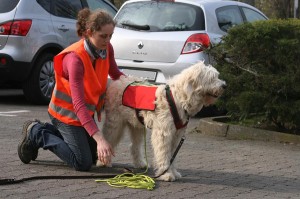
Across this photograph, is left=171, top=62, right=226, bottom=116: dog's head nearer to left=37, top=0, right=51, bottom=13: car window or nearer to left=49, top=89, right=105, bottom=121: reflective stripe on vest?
left=49, top=89, right=105, bottom=121: reflective stripe on vest

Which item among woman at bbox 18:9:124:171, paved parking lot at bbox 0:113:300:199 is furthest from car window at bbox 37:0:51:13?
woman at bbox 18:9:124:171

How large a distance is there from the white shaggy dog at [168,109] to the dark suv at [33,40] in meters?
4.78

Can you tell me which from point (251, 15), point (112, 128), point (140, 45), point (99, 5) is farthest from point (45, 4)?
point (112, 128)

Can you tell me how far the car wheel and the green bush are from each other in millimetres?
3560

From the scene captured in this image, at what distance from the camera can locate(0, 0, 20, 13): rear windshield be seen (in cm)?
1096

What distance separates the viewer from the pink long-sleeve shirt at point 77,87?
599cm

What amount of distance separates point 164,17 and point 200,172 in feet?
14.1

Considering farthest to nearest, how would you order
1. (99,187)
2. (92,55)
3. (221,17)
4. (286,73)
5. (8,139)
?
(221,17) → (286,73) → (8,139) → (92,55) → (99,187)

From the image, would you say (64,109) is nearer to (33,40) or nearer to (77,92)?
(77,92)

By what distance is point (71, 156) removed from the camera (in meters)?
6.45

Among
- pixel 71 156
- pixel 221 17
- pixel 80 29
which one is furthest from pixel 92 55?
pixel 221 17

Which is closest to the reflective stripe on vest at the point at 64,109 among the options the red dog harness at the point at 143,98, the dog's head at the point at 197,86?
the red dog harness at the point at 143,98

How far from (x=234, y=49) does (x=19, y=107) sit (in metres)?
4.10

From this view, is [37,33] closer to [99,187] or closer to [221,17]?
[221,17]
